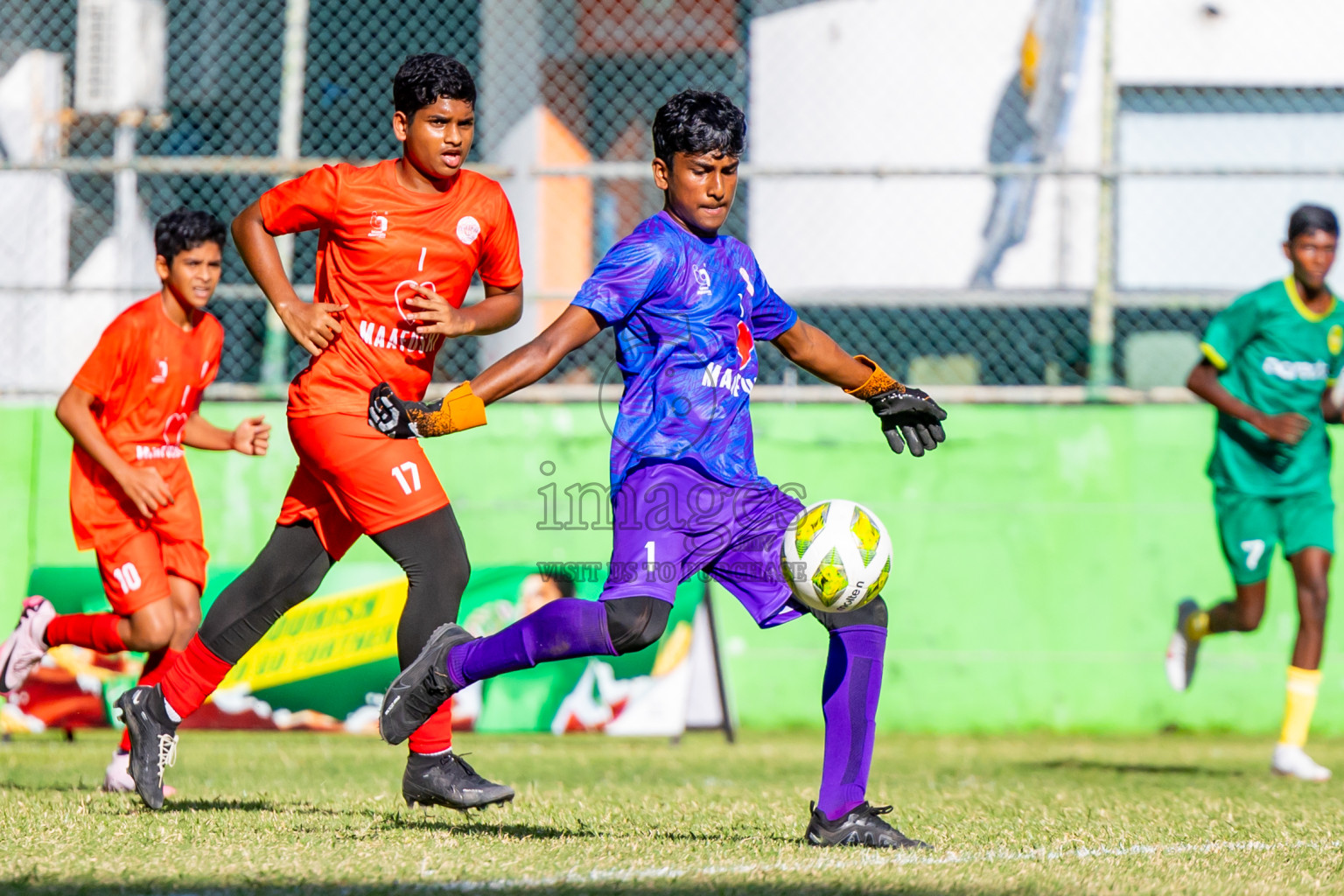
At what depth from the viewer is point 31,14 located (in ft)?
46.1

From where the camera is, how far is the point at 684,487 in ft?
14.6

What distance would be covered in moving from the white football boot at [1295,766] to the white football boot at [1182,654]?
1.17 m

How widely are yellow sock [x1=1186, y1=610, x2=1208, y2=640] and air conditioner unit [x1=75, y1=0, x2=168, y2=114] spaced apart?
31.7 ft

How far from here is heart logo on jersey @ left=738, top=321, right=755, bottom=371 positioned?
4.60 metres

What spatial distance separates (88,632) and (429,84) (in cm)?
295

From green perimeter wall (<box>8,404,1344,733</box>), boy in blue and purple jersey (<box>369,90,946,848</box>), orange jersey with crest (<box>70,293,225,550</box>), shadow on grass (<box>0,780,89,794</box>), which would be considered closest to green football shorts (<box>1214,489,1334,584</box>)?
green perimeter wall (<box>8,404,1344,733</box>)

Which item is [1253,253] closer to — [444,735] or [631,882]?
[444,735]

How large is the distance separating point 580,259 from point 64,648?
4844 mm

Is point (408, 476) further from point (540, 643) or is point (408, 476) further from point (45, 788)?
point (45, 788)

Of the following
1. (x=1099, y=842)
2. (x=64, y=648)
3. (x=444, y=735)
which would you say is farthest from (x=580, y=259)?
(x=1099, y=842)

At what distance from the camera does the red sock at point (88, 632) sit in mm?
6375

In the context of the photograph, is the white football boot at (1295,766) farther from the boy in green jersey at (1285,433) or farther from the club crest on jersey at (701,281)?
the club crest on jersey at (701,281)

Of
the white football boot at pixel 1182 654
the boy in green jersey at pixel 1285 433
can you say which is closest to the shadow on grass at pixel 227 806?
the boy in green jersey at pixel 1285 433

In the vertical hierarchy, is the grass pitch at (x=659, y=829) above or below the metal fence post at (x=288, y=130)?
below
